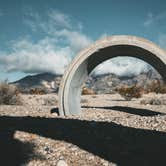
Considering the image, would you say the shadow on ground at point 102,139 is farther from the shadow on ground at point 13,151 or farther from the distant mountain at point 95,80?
the distant mountain at point 95,80

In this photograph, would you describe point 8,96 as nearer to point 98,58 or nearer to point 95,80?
point 98,58

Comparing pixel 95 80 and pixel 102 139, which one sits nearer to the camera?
pixel 102 139

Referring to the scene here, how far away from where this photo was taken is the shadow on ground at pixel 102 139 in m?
6.80

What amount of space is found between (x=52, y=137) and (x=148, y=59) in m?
5.70

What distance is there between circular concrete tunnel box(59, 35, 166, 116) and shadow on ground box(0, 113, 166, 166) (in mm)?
2001

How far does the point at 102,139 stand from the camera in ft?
26.7

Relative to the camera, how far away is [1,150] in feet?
24.0

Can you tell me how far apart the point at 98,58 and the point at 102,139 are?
17.6 ft

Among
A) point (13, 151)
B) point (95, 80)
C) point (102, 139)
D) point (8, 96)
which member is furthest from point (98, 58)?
point (95, 80)

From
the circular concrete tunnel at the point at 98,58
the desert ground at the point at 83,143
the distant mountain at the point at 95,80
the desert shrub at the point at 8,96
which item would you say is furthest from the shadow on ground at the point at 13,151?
the distant mountain at the point at 95,80

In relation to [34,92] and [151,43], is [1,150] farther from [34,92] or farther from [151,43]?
[34,92]

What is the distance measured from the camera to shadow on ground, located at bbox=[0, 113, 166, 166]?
6.80 m

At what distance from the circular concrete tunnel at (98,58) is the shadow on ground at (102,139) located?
200 centimetres

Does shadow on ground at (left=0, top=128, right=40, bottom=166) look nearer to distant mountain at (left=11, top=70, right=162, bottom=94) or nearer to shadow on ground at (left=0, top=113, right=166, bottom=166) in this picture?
shadow on ground at (left=0, top=113, right=166, bottom=166)
